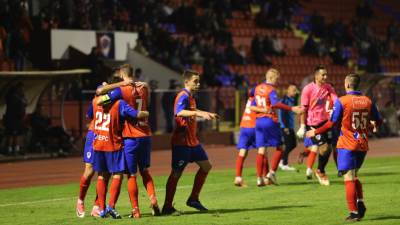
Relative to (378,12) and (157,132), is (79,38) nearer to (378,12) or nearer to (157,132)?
(157,132)

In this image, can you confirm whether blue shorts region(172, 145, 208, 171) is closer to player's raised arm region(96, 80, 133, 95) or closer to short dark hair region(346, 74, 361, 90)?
player's raised arm region(96, 80, 133, 95)

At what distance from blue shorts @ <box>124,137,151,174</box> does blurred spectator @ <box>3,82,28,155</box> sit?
14188 millimetres

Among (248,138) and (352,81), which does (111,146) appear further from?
(248,138)

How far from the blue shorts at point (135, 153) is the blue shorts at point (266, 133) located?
5.41m

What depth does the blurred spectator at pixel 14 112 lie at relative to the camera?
27.5 meters

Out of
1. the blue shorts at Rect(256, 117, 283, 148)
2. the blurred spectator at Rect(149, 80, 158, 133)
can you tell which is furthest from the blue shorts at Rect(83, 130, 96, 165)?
the blurred spectator at Rect(149, 80, 158, 133)

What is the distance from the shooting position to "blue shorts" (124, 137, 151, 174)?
45.2 ft

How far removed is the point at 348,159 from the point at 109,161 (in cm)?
322

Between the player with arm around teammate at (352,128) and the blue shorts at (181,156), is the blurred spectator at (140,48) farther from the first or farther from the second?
the player with arm around teammate at (352,128)

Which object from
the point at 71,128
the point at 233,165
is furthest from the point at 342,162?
the point at 71,128

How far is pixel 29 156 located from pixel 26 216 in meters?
13.9

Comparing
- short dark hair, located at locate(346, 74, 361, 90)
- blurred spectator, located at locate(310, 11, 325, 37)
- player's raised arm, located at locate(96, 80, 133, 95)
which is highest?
blurred spectator, located at locate(310, 11, 325, 37)

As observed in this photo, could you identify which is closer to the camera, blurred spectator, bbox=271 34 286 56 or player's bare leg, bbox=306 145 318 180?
player's bare leg, bbox=306 145 318 180

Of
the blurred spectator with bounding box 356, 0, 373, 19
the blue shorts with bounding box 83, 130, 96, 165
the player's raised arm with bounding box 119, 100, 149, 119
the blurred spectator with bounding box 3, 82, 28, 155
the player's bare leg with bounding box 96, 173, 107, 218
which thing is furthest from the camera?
the blurred spectator with bounding box 356, 0, 373, 19
